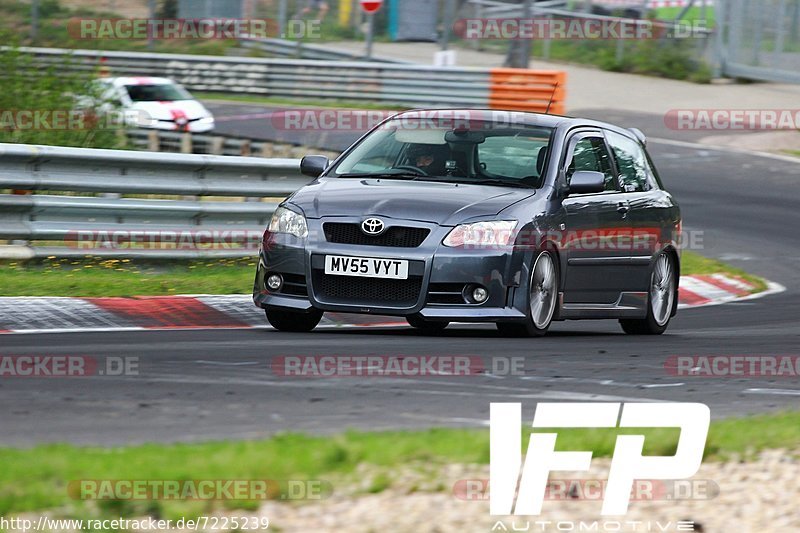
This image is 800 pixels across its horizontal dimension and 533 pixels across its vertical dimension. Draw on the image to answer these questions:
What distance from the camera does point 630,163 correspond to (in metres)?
11.3

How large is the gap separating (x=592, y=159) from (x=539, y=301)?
1573 millimetres

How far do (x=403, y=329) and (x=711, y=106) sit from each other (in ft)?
71.4

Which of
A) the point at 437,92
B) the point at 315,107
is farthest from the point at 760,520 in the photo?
the point at 315,107

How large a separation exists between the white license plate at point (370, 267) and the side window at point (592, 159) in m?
1.63

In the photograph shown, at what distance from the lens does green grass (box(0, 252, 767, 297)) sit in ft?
36.4

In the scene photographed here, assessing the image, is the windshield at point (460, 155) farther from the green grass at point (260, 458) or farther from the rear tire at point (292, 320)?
the green grass at point (260, 458)

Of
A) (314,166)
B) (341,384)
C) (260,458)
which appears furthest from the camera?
(314,166)

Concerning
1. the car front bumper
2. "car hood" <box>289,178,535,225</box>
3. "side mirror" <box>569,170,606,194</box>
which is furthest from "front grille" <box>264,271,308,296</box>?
"side mirror" <box>569,170,606,194</box>

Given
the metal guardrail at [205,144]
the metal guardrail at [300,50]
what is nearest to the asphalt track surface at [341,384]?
the metal guardrail at [205,144]

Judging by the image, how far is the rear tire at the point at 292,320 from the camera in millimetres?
9695

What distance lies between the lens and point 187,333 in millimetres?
9305

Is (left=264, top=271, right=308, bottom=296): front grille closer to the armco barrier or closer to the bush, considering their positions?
the bush

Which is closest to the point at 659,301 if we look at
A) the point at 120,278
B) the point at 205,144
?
the point at 120,278

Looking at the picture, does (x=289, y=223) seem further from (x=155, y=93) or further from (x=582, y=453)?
(x=155, y=93)
